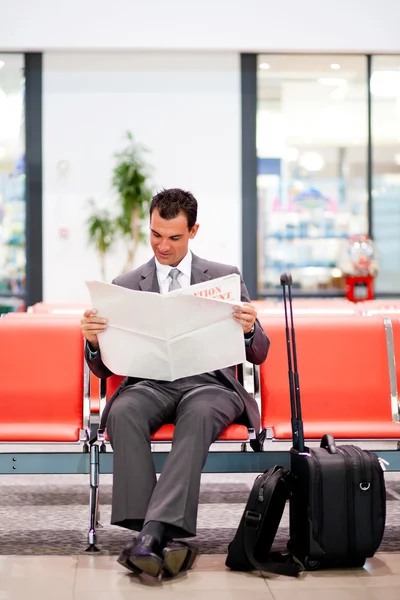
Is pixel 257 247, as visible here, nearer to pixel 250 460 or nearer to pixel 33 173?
pixel 33 173

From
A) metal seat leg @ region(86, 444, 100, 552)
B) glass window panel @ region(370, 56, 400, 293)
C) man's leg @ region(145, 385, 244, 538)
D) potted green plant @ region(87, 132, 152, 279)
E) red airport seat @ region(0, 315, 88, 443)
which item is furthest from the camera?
glass window panel @ region(370, 56, 400, 293)

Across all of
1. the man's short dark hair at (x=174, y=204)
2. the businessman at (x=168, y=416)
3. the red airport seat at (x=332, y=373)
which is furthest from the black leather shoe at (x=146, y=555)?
the man's short dark hair at (x=174, y=204)

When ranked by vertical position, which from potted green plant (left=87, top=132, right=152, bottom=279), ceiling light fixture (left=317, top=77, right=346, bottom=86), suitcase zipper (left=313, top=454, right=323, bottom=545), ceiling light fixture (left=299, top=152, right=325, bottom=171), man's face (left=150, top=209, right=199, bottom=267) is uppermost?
ceiling light fixture (left=317, top=77, right=346, bottom=86)

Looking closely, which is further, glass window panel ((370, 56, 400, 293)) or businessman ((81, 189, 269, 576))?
glass window panel ((370, 56, 400, 293))

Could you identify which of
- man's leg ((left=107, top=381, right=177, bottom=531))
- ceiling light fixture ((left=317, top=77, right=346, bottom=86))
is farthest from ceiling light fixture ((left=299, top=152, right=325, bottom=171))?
man's leg ((left=107, top=381, right=177, bottom=531))

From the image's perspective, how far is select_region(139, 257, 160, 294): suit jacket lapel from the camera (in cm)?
358

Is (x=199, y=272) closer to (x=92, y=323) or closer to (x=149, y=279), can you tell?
(x=149, y=279)

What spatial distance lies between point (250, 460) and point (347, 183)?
676cm

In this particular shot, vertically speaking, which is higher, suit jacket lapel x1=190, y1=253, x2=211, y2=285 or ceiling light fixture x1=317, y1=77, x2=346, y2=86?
ceiling light fixture x1=317, y1=77, x2=346, y2=86

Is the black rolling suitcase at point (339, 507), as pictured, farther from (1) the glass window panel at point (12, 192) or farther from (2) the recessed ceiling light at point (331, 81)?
(2) the recessed ceiling light at point (331, 81)

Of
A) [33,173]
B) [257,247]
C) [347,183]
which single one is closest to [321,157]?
[347,183]

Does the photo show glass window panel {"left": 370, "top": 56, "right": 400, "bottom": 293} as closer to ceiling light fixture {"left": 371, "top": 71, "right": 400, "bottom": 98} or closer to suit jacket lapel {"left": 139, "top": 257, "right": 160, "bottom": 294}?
ceiling light fixture {"left": 371, "top": 71, "right": 400, "bottom": 98}

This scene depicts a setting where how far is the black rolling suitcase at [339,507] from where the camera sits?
3.04 metres

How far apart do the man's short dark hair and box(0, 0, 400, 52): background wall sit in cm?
573
